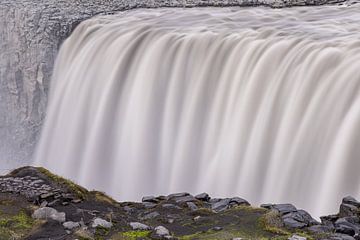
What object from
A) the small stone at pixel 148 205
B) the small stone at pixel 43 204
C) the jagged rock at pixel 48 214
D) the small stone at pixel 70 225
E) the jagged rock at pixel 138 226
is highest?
the jagged rock at pixel 48 214

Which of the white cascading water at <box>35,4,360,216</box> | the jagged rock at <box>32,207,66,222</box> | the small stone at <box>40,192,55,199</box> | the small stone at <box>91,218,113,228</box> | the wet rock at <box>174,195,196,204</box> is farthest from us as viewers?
the white cascading water at <box>35,4,360,216</box>

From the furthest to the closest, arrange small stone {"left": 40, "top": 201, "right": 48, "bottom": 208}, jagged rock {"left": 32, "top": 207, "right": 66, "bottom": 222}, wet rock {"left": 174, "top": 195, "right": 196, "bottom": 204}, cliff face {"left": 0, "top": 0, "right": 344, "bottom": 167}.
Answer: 1. cliff face {"left": 0, "top": 0, "right": 344, "bottom": 167}
2. wet rock {"left": 174, "top": 195, "right": 196, "bottom": 204}
3. small stone {"left": 40, "top": 201, "right": 48, "bottom": 208}
4. jagged rock {"left": 32, "top": 207, "right": 66, "bottom": 222}

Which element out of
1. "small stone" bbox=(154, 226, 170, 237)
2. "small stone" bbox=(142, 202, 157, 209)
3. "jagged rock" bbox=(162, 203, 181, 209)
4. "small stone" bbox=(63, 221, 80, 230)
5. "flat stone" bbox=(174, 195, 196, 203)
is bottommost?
"small stone" bbox=(142, 202, 157, 209)

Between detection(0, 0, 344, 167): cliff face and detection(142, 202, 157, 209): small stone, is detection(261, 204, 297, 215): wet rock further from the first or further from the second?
detection(0, 0, 344, 167): cliff face

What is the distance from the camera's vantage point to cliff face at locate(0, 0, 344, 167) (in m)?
17.7

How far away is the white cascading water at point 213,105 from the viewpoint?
9.52m

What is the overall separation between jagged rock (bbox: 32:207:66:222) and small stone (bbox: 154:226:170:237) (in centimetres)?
108

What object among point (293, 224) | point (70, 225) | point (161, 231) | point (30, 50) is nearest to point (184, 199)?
point (161, 231)

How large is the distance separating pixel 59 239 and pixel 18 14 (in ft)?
49.1

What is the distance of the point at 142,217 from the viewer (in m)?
6.82

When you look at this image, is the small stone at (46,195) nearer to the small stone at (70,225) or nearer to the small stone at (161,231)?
the small stone at (70,225)

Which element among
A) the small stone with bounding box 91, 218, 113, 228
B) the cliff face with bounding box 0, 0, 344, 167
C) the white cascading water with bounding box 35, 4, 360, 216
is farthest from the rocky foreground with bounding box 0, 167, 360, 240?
the cliff face with bounding box 0, 0, 344, 167

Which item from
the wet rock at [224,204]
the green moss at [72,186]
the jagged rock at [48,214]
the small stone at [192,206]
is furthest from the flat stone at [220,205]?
the jagged rock at [48,214]

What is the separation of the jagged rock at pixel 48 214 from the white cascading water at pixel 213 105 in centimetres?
420
